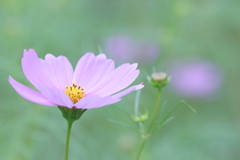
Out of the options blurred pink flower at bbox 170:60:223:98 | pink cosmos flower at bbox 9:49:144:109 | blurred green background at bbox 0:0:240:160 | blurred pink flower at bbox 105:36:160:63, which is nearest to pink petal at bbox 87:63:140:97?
pink cosmos flower at bbox 9:49:144:109

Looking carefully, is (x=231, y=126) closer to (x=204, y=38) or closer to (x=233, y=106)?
(x=233, y=106)

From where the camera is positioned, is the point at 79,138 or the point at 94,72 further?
the point at 79,138

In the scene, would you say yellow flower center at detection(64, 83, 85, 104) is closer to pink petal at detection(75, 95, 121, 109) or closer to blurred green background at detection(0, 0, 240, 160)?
pink petal at detection(75, 95, 121, 109)

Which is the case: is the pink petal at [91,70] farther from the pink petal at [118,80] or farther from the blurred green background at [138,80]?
the blurred green background at [138,80]

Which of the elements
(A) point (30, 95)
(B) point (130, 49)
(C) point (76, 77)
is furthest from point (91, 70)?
(B) point (130, 49)

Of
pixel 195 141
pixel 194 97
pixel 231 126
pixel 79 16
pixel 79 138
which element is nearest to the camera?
pixel 79 138

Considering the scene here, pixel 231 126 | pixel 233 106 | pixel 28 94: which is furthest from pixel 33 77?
pixel 233 106

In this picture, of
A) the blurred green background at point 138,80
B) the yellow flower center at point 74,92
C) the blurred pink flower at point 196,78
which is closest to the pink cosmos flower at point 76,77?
the yellow flower center at point 74,92
